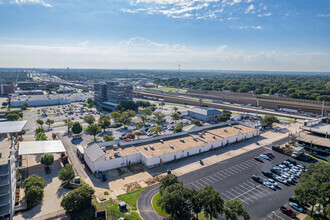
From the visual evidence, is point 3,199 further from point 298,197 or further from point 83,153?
point 298,197

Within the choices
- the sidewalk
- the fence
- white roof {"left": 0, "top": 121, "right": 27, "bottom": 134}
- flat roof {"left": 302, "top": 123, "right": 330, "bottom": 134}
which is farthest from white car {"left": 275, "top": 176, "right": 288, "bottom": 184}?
white roof {"left": 0, "top": 121, "right": 27, "bottom": 134}

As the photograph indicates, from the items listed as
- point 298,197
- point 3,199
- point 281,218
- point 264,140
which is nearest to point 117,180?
point 3,199

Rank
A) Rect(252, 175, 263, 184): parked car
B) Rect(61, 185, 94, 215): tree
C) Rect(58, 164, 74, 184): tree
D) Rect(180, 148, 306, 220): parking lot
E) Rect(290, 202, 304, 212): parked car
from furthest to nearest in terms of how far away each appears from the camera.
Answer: Rect(252, 175, 263, 184): parked car < Rect(58, 164, 74, 184): tree < Rect(180, 148, 306, 220): parking lot < Rect(290, 202, 304, 212): parked car < Rect(61, 185, 94, 215): tree

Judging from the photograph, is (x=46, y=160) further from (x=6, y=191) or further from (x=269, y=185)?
(x=269, y=185)

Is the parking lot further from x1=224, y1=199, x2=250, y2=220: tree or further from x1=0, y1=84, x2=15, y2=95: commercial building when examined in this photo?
x1=0, y1=84, x2=15, y2=95: commercial building

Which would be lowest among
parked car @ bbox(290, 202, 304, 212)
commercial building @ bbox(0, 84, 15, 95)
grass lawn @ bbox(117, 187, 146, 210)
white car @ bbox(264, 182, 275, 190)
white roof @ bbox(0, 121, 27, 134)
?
grass lawn @ bbox(117, 187, 146, 210)

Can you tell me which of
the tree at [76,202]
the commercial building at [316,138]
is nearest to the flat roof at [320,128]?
the commercial building at [316,138]

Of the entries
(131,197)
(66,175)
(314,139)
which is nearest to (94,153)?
(66,175)

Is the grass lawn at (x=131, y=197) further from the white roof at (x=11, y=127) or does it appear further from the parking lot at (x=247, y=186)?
the white roof at (x=11, y=127)
